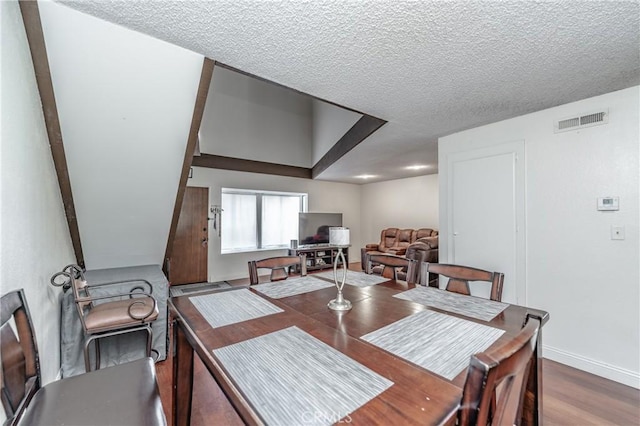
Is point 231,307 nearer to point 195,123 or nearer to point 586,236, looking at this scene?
point 195,123

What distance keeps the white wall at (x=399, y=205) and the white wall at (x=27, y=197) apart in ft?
20.4

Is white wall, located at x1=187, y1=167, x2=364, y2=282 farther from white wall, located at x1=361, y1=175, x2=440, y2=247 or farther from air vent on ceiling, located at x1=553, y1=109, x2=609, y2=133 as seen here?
air vent on ceiling, located at x1=553, y1=109, x2=609, y2=133

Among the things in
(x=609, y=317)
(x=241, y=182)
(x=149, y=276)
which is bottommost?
(x=609, y=317)

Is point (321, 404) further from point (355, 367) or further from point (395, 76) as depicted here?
point (395, 76)

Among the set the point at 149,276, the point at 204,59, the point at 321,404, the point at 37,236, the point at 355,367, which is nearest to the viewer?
the point at 321,404

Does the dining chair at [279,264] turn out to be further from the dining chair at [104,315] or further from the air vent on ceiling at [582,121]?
the air vent on ceiling at [582,121]

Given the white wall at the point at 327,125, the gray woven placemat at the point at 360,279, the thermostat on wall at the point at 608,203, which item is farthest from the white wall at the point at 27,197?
the thermostat on wall at the point at 608,203

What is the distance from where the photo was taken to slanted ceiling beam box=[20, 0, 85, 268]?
1.32 meters

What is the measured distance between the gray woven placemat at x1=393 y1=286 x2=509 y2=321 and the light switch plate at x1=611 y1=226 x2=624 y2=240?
1.59m

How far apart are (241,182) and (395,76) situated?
13.9 feet

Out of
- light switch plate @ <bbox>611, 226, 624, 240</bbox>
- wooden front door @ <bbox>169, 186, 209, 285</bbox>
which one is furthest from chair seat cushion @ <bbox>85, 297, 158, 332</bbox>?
light switch plate @ <bbox>611, 226, 624, 240</bbox>

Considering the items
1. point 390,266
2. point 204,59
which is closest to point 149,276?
point 204,59

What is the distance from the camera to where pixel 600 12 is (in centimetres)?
133

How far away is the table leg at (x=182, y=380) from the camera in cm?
138
